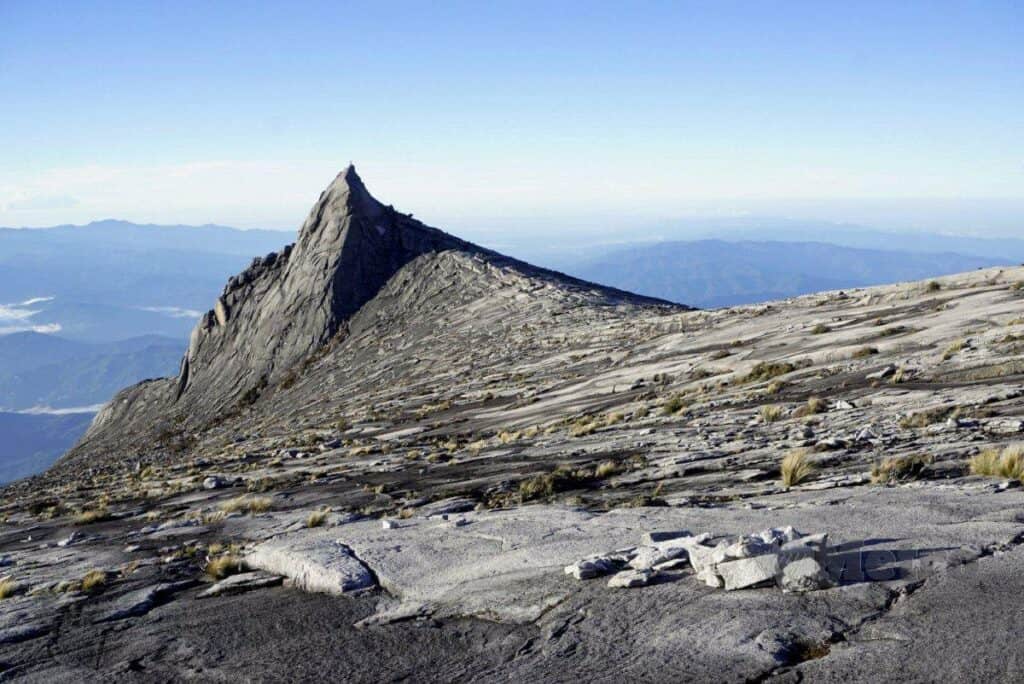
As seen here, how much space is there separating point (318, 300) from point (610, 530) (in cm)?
4748

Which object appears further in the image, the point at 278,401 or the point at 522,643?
the point at 278,401

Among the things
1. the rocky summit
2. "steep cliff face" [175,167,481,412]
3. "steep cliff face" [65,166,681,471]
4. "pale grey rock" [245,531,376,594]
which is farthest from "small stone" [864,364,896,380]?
"steep cliff face" [175,167,481,412]

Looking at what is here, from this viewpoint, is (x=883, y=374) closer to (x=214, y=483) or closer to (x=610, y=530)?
(x=610, y=530)

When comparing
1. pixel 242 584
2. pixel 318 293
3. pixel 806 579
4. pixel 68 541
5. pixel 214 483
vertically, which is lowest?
pixel 214 483

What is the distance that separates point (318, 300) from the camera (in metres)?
54.9

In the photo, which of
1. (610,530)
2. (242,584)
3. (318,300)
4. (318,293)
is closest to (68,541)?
(242,584)

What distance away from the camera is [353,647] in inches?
312

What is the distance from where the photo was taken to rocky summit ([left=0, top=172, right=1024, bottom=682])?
7113mm

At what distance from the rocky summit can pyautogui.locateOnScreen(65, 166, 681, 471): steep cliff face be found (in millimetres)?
18709

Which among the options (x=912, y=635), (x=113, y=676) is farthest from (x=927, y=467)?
(x=113, y=676)

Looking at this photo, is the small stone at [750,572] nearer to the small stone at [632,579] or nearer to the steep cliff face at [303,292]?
the small stone at [632,579]

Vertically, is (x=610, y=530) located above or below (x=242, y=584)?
above

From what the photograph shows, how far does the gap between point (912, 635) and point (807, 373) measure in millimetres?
14097

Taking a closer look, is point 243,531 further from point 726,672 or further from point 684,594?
point 726,672
